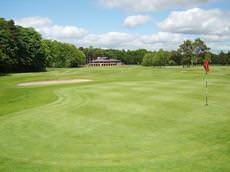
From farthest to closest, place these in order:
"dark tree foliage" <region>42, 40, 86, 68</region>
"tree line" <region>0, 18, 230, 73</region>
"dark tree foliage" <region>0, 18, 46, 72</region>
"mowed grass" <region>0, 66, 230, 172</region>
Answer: "dark tree foliage" <region>42, 40, 86, 68</region> < "tree line" <region>0, 18, 230, 73</region> < "dark tree foliage" <region>0, 18, 46, 72</region> < "mowed grass" <region>0, 66, 230, 172</region>

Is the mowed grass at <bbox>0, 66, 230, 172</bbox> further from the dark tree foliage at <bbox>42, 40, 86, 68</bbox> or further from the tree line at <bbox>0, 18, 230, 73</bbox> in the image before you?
the dark tree foliage at <bbox>42, 40, 86, 68</bbox>

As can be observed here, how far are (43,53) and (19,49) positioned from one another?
870 cm

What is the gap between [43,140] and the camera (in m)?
8.32

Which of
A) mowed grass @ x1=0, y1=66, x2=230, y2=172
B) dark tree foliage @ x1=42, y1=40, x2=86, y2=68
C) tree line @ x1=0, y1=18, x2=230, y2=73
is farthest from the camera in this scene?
dark tree foliage @ x1=42, y1=40, x2=86, y2=68

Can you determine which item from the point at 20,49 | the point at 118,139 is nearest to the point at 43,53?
the point at 20,49

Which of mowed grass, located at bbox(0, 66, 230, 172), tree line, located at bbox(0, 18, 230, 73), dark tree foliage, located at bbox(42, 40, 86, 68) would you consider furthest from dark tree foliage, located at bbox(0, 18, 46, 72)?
mowed grass, located at bbox(0, 66, 230, 172)

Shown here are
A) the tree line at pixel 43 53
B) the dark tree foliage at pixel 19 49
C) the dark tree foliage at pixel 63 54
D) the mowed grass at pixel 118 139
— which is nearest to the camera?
the mowed grass at pixel 118 139

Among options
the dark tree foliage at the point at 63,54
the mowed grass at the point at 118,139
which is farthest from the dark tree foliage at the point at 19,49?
the mowed grass at the point at 118,139

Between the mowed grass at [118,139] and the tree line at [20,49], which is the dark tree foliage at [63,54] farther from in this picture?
the mowed grass at [118,139]

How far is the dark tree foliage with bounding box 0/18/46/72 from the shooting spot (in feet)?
186

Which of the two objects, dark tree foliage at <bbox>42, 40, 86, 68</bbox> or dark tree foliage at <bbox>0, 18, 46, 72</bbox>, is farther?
dark tree foliage at <bbox>42, 40, 86, 68</bbox>

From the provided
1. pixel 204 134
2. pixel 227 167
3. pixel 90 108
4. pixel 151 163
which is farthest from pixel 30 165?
pixel 90 108

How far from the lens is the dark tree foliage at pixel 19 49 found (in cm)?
5654

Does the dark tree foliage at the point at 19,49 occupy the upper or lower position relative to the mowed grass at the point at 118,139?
upper
